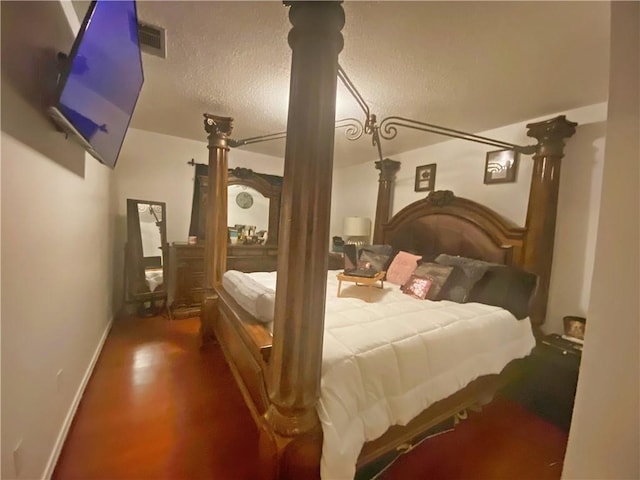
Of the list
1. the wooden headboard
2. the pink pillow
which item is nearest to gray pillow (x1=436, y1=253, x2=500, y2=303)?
the wooden headboard

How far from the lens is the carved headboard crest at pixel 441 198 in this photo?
2.95 m

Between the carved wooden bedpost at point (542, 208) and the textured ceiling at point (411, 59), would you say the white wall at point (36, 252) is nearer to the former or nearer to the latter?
the textured ceiling at point (411, 59)

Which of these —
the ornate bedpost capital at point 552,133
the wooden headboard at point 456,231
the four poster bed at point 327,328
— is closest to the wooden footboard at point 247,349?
the four poster bed at point 327,328

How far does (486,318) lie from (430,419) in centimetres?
78

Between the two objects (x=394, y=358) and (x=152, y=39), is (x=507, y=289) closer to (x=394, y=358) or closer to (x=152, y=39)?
(x=394, y=358)

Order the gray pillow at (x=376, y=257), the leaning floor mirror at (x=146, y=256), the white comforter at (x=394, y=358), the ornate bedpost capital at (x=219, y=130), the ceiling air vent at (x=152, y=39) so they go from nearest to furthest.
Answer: the white comforter at (x=394, y=358) < the ceiling air vent at (x=152, y=39) < the ornate bedpost capital at (x=219, y=130) < the gray pillow at (x=376, y=257) < the leaning floor mirror at (x=146, y=256)

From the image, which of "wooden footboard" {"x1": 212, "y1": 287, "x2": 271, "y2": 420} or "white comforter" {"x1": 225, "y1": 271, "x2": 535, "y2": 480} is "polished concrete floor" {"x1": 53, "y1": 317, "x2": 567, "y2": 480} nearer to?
"wooden footboard" {"x1": 212, "y1": 287, "x2": 271, "y2": 420}

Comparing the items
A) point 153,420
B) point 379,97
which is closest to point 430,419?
point 153,420

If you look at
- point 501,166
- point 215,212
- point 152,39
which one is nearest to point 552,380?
point 501,166

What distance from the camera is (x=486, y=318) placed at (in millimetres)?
1889

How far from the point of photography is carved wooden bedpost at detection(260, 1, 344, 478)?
96cm

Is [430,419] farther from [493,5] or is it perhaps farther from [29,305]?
[493,5]

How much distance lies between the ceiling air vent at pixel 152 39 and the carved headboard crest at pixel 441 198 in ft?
8.94

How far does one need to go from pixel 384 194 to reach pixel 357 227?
2.18ft
